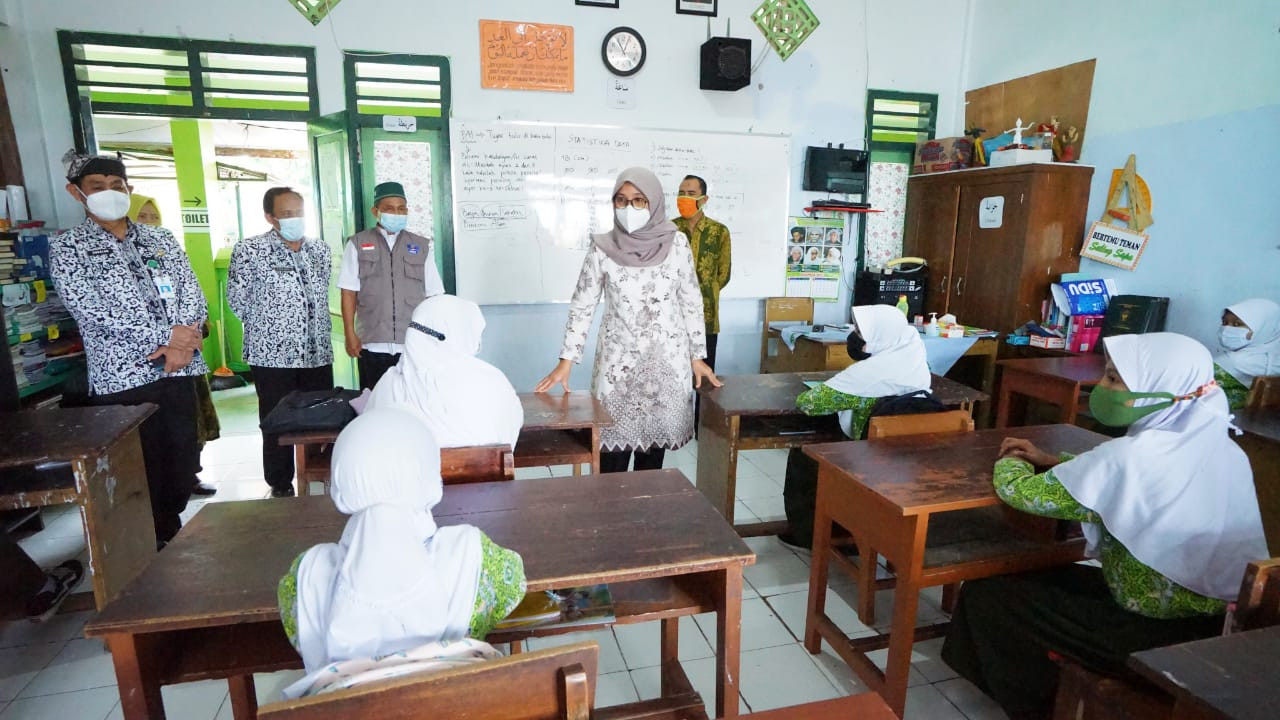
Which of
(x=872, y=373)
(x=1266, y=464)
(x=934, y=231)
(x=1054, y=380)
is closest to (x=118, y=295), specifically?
(x=872, y=373)

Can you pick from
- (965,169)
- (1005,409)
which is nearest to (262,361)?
(1005,409)

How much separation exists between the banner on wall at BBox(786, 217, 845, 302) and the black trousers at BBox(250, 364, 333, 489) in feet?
10.8

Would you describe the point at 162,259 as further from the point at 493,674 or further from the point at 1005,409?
the point at 1005,409

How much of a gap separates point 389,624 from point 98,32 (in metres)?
4.42

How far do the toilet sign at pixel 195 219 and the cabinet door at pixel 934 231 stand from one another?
5.73m

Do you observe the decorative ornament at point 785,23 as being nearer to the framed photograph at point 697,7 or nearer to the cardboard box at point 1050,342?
the framed photograph at point 697,7

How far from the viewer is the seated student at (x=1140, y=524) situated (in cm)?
144

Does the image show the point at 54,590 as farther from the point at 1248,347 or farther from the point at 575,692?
the point at 1248,347

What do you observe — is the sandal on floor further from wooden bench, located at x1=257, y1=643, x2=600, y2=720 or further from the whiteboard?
the whiteboard

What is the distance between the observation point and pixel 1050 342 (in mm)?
3996

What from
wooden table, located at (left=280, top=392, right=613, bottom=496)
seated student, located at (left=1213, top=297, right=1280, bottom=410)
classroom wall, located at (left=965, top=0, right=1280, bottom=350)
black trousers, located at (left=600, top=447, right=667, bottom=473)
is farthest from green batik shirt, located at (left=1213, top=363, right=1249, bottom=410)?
wooden table, located at (left=280, top=392, right=613, bottom=496)

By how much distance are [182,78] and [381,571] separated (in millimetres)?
4176

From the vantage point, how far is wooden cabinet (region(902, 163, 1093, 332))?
4.05 meters

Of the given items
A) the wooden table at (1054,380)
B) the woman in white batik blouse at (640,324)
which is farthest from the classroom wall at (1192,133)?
the woman in white batik blouse at (640,324)
